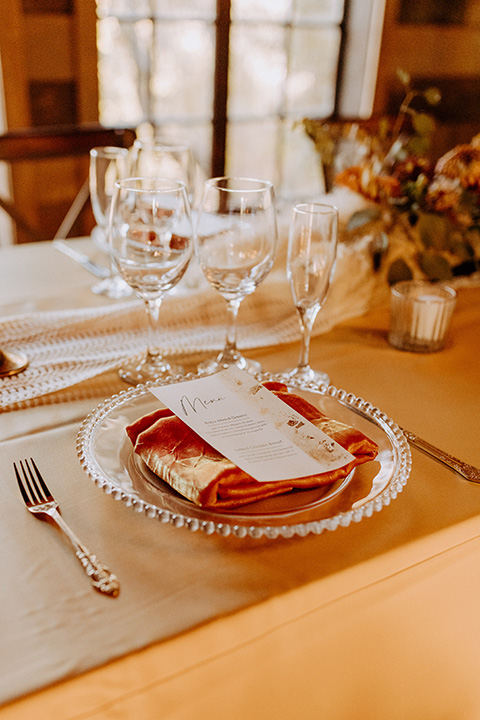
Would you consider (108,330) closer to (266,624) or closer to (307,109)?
(266,624)

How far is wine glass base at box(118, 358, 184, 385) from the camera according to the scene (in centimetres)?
90

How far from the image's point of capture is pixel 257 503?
59 cm

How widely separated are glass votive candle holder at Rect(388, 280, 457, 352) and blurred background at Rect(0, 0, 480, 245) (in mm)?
1865

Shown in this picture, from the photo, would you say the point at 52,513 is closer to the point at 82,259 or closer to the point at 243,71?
the point at 82,259

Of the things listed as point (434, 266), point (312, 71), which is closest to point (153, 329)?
point (434, 266)

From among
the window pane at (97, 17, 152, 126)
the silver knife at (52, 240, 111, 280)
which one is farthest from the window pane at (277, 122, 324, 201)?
the silver knife at (52, 240, 111, 280)

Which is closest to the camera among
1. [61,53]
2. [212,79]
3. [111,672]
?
[111,672]

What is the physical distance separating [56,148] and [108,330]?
84 cm

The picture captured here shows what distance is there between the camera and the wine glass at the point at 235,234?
827 mm

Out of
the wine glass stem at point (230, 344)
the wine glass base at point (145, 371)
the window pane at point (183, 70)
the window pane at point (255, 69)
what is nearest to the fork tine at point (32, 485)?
the wine glass base at point (145, 371)

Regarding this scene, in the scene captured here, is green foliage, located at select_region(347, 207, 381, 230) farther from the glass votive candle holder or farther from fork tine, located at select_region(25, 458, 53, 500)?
fork tine, located at select_region(25, 458, 53, 500)

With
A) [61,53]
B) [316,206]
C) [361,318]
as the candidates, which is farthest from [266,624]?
[61,53]

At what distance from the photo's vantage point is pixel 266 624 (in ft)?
1.73

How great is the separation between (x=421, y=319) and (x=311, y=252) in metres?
0.26
